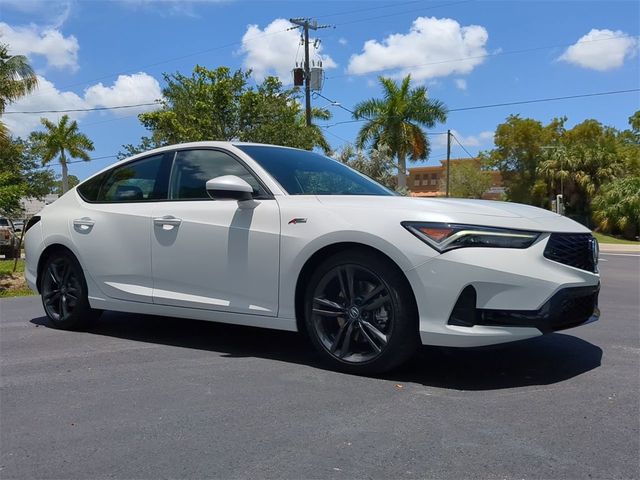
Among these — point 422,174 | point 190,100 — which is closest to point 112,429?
point 190,100

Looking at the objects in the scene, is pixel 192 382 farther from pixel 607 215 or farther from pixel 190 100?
pixel 607 215

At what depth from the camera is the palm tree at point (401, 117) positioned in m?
36.0

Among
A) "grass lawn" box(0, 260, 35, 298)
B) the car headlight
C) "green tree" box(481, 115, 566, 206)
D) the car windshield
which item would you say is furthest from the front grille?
"green tree" box(481, 115, 566, 206)

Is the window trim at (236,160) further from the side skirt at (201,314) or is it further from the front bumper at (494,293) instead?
the front bumper at (494,293)

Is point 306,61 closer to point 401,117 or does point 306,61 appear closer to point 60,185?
point 401,117

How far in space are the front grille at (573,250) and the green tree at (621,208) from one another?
36.2m

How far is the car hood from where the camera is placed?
3820 millimetres

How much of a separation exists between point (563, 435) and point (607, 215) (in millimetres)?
38749

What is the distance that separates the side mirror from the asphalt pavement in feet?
4.02

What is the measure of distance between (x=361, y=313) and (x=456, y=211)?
90cm

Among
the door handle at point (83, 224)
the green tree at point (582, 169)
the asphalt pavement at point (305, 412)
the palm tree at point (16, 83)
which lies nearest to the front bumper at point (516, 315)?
the asphalt pavement at point (305, 412)

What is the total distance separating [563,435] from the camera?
311 cm

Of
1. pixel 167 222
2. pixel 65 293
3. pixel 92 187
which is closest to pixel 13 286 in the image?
pixel 65 293

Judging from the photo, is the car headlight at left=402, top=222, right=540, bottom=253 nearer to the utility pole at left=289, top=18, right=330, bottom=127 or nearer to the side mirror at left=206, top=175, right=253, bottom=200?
the side mirror at left=206, top=175, right=253, bottom=200
